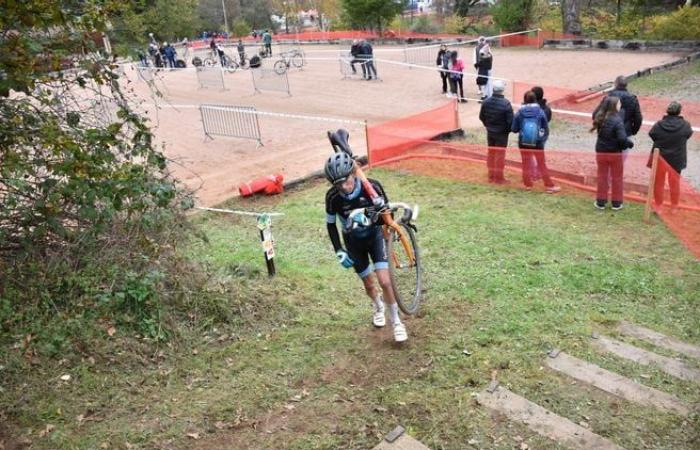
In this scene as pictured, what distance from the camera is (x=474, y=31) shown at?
3881cm

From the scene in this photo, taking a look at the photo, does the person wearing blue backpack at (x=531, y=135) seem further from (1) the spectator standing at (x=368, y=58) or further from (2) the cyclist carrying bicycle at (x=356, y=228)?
(1) the spectator standing at (x=368, y=58)

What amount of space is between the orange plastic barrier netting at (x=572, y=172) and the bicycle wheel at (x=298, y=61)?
17299 millimetres

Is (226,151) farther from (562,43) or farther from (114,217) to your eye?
(562,43)

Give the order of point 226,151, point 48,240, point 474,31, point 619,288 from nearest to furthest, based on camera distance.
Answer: point 48,240 → point 619,288 → point 226,151 → point 474,31

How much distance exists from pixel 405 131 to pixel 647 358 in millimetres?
8588

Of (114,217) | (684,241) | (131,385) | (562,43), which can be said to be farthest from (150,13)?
(562,43)

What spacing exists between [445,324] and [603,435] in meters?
1.90

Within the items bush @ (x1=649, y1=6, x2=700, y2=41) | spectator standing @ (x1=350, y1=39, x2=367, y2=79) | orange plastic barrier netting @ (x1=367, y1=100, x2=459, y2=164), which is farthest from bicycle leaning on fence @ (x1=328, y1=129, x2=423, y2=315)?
bush @ (x1=649, y1=6, x2=700, y2=41)

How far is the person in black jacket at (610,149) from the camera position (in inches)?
333

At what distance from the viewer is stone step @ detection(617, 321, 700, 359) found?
4.99 metres

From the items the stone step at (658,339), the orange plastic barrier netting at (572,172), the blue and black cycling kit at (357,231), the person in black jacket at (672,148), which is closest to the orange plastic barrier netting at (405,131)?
the orange plastic barrier netting at (572,172)

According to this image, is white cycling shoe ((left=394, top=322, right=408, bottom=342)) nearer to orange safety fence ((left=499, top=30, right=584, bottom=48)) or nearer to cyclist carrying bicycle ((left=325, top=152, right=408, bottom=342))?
cyclist carrying bicycle ((left=325, top=152, right=408, bottom=342))

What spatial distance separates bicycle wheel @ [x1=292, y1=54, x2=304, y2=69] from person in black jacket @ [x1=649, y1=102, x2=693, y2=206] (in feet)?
71.0

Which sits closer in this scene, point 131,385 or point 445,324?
point 131,385
